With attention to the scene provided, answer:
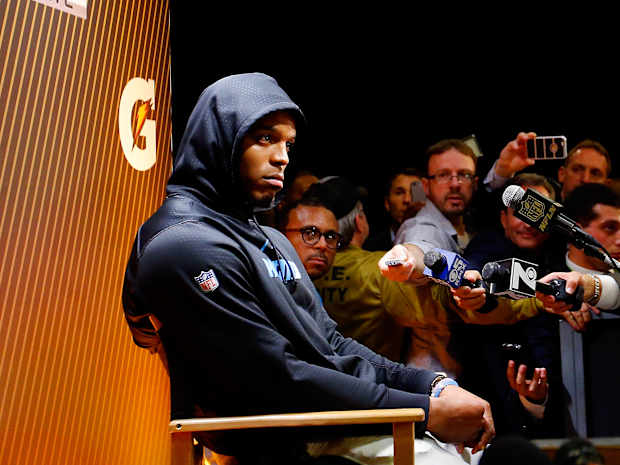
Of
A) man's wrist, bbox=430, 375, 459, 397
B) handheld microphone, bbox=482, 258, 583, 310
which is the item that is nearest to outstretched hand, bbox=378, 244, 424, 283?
handheld microphone, bbox=482, 258, 583, 310

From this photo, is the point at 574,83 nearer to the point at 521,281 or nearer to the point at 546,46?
the point at 546,46

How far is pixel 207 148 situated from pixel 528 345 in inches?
77.9

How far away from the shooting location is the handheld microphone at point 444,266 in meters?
2.62

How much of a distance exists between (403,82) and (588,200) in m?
1.99

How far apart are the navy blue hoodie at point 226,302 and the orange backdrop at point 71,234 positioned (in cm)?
45

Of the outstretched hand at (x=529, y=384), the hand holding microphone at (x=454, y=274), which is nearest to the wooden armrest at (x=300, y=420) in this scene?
the hand holding microphone at (x=454, y=274)

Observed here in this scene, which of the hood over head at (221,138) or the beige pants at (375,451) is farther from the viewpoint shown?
the hood over head at (221,138)

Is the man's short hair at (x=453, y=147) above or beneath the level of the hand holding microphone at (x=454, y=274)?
above

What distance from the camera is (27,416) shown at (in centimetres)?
238

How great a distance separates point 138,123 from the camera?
3100mm

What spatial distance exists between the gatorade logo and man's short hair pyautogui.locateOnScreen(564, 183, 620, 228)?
1.94 meters

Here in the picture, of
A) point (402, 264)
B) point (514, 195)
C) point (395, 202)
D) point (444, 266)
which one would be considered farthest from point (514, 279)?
point (395, 202)

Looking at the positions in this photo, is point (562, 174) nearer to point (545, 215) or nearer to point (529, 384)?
point (529, 384)

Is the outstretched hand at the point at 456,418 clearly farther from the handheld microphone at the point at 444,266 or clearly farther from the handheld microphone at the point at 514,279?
the handheld microphone at the point at 444,266
